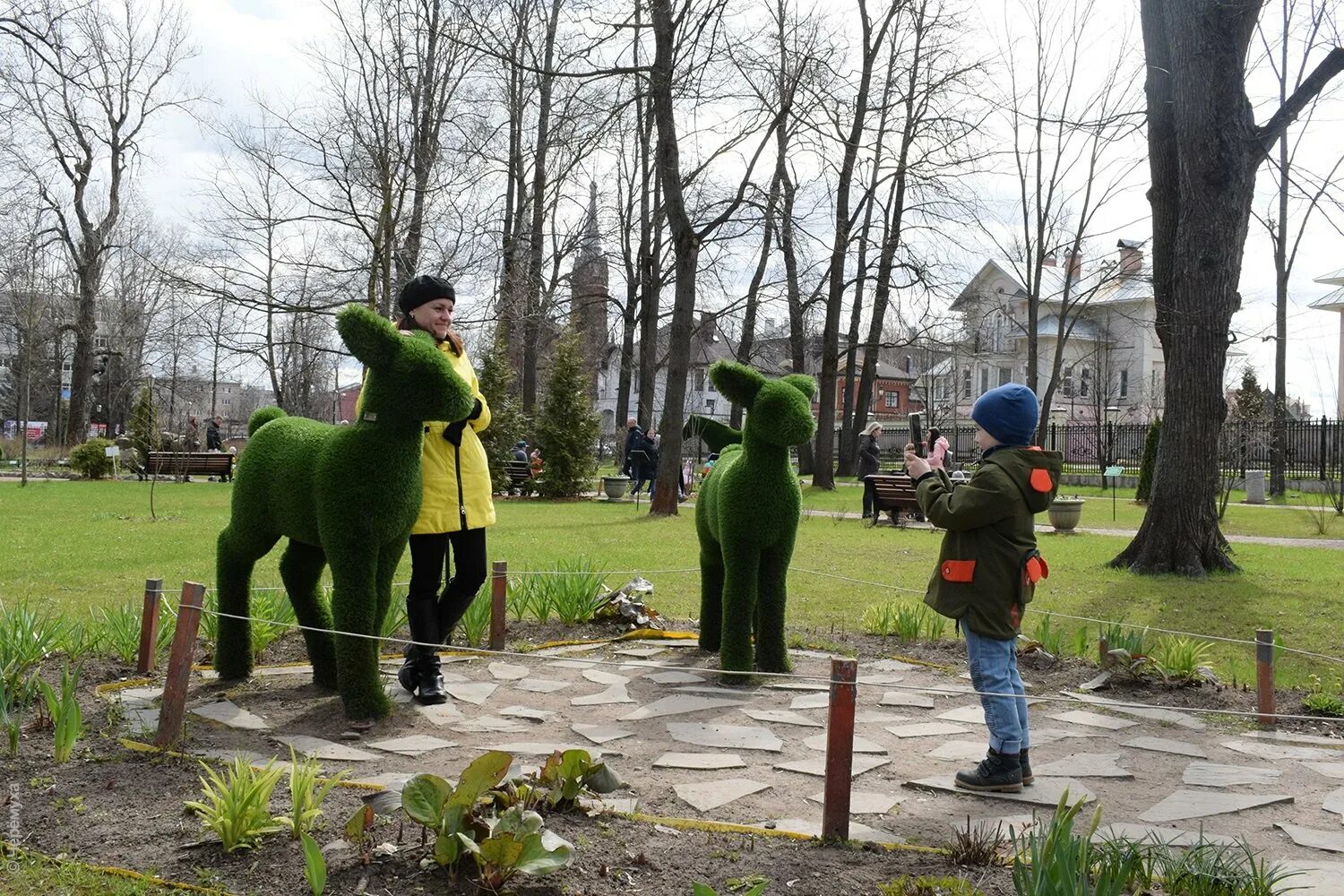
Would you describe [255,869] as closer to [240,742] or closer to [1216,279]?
[240,742]

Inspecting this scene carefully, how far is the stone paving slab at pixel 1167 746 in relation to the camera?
→ 4804 millimetres

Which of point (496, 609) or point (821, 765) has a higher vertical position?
point (496, 609)

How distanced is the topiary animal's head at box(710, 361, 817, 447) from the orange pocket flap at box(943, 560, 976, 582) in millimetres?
1343

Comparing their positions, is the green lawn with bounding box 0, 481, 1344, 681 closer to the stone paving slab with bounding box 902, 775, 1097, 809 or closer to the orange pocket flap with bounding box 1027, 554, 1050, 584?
the stone paving slab with bounding box 902, 775, 1097, 809

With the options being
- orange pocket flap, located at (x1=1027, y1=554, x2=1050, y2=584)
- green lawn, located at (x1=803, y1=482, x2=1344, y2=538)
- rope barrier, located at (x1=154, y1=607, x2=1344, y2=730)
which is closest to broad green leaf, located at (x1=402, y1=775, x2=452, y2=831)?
rope barrier, located at (x1=154, y1=607, x2=1344, y2=730)

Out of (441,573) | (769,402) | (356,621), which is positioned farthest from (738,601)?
(356,621)

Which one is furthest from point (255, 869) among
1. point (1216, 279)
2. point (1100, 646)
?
point (1216, 279)

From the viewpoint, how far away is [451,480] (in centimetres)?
523

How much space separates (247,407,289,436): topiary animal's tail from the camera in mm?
5648

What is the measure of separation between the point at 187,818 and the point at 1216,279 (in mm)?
10866

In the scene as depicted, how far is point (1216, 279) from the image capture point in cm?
1083

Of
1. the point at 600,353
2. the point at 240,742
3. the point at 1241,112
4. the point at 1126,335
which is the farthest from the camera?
the point at 1126,335

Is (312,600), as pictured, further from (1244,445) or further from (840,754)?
(1244,445)

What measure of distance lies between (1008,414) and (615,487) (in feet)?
60.6
